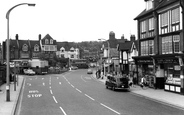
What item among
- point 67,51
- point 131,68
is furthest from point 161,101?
point 67,51

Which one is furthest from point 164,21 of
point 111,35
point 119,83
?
point 111,35

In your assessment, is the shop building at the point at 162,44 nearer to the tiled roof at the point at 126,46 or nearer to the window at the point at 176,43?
the window at the point at 176,43

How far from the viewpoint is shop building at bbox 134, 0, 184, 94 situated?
2603 centimetres

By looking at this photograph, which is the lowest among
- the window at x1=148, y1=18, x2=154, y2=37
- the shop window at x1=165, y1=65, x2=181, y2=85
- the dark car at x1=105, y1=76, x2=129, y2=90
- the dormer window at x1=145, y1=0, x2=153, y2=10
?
the dark car at x1=105, y1=76, x2=129, y2=90

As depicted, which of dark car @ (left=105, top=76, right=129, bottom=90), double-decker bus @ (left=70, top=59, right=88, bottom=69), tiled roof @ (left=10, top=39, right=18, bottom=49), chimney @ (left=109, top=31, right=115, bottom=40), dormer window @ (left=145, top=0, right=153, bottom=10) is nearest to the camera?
dark car @ (left=105, top=76, right=129, bottom=90)

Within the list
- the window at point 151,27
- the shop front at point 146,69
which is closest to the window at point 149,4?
the window at point 151,27

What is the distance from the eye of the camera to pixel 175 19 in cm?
2670

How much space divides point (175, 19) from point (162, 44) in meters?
3.90

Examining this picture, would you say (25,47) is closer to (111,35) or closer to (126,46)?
(111,35)

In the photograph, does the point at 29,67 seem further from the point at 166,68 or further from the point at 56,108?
the point at 56,108

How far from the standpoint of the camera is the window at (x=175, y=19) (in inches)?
1036

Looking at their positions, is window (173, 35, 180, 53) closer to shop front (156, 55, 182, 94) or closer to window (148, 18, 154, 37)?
shop front (156, 55, 182, 94)

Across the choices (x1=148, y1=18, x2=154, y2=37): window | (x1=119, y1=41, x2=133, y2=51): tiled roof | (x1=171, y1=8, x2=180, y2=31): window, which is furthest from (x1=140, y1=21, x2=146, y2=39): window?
(x1=119, y1=41, x2=133, y2=51): tiled roof

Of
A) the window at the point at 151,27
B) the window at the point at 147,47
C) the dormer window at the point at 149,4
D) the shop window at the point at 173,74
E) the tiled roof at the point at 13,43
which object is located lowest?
the shop window at the point at 173,74
